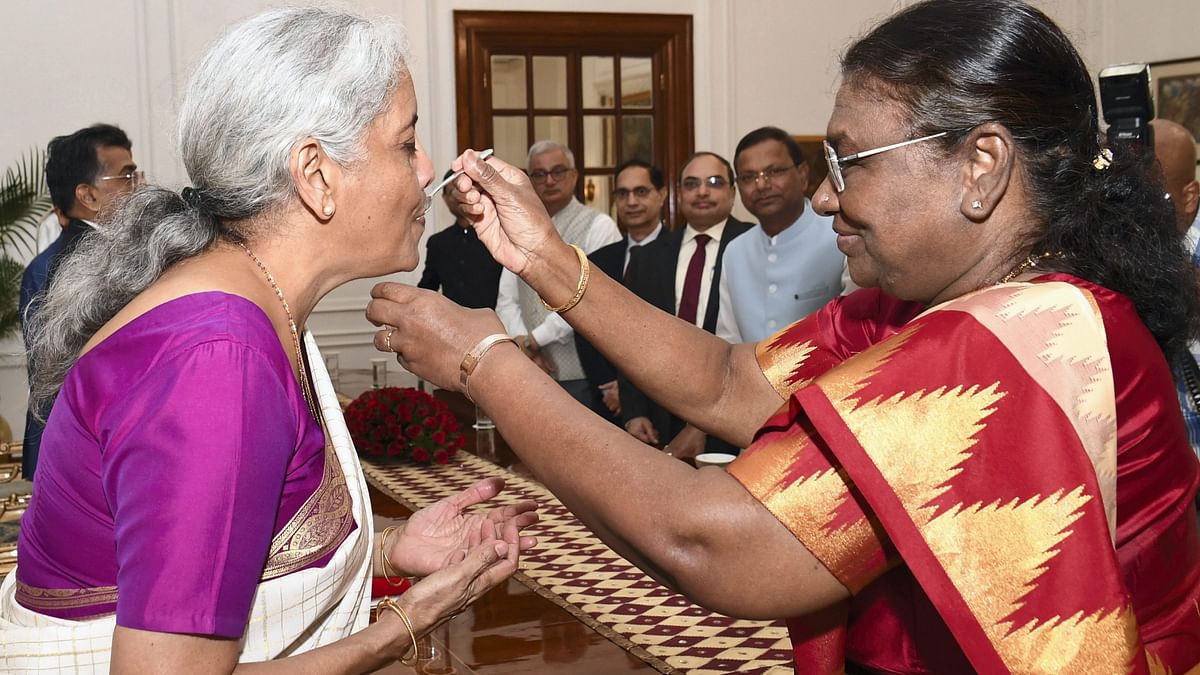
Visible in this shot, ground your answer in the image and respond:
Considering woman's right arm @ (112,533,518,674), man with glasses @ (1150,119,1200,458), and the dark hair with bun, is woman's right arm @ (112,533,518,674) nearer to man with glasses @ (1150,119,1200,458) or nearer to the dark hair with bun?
the dark hair with bun

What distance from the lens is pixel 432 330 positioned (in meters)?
1.65

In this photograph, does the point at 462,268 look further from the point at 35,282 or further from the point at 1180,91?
the point at 1180,91

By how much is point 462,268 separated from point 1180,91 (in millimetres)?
5368

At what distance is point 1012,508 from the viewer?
1.30 m

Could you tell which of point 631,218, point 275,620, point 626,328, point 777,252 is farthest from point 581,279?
point 631,218

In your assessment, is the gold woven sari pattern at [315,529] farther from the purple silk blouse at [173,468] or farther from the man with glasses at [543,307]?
the man with glasses at [543,307]

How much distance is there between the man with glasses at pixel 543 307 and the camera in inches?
221

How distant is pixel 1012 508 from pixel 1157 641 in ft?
1.08

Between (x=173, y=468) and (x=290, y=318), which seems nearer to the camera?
(x=173, y=468)

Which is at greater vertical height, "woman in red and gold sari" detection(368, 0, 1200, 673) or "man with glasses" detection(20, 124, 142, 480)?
"man with glasses" detection(20, 124, 142, 480)

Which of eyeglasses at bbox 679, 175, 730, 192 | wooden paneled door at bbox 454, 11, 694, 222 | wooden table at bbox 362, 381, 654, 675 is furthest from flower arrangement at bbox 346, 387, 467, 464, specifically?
wooden paneled door at bbox 454, 11, 694, 222

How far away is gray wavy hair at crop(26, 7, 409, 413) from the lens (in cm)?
151

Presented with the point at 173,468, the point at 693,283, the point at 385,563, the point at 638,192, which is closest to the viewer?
the point at 173,468

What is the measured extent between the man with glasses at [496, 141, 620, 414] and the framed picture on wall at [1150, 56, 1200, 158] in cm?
443
